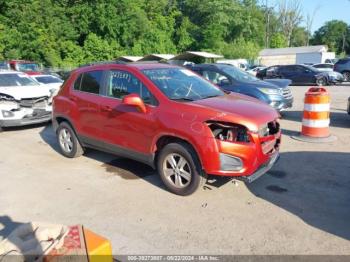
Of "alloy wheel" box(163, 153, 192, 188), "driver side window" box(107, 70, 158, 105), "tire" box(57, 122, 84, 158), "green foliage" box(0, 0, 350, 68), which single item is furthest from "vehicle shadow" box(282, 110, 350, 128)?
"green foliage" box(0, 0, 350, 68)

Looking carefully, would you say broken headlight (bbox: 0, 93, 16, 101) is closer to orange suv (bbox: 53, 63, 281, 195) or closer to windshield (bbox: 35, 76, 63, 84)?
orange suv (bbox: 53, 63, 281, 195)

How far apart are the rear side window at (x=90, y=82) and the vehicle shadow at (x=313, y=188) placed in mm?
2991

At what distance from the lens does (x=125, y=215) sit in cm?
439

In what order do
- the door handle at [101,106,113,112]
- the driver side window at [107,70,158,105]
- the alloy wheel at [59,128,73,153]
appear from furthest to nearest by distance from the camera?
the alloy wheel at [59,128,73,153], the door handle at [101,106,113,112], the driver side window at [107,70,158,105]

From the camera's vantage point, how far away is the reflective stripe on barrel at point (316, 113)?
7320 millimetres

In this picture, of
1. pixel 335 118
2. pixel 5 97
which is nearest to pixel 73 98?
pixel 5 97

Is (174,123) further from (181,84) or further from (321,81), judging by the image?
(321,81)

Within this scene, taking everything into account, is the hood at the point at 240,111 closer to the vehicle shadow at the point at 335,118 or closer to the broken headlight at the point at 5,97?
the vehicle shadow at the point at 335,118

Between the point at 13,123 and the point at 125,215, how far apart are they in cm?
608

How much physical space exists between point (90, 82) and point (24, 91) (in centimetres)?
425

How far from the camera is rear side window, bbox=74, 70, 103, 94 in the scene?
19.6 feet

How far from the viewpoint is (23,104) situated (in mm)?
9352

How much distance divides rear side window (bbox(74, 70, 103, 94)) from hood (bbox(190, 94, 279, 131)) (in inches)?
76.9

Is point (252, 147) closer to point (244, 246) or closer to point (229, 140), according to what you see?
point (229, 140)
